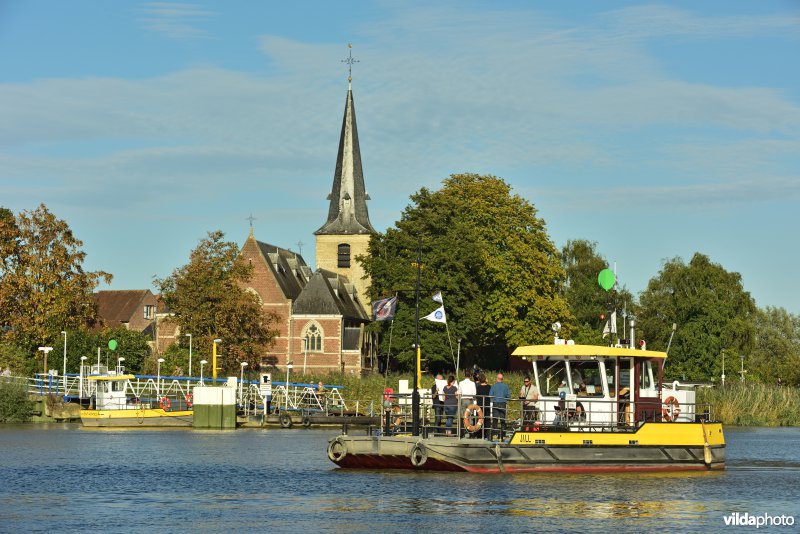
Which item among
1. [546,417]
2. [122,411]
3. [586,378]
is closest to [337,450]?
[546,417]

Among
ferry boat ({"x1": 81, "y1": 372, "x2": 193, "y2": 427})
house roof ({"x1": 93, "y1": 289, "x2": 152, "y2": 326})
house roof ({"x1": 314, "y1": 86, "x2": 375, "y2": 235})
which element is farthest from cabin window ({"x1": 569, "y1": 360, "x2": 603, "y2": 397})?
house roof ({"x1": 93, "y1": 289, "x2": 152, "y2": 326})

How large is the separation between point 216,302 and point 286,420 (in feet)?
66.2

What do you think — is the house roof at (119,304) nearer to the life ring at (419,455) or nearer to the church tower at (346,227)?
the church tower at (346,227)

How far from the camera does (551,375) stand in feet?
116

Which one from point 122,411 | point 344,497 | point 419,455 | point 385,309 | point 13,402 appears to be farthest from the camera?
point 13,402

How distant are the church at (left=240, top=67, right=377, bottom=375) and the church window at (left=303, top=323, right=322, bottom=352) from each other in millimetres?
81

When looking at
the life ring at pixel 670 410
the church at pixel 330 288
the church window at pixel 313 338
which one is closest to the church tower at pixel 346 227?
the church at pixel 330 288

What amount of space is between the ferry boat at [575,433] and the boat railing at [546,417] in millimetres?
38

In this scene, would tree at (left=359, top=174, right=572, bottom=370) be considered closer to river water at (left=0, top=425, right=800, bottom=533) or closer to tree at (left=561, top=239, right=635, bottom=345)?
tree at (left=561, top=239, right=635, bottom=345)

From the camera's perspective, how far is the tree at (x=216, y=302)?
8612 cm

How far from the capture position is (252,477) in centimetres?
3588

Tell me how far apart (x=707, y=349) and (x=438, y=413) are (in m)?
72.2

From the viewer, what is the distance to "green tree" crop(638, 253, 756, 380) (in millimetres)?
103188

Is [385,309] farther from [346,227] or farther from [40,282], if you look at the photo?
[346,227]
